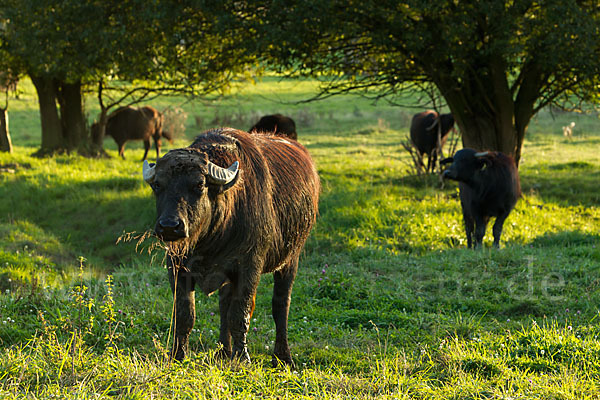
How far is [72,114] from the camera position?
19.0 meters

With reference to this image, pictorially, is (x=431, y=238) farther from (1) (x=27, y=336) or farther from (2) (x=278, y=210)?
(1) (x=27, y=336)

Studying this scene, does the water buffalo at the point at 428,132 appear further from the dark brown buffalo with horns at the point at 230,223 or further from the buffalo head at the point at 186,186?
the buffalo head at the point at 186,186

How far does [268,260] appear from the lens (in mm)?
5270

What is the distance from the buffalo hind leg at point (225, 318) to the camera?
5090 millimetres

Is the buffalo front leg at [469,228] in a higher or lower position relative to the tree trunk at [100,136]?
lower

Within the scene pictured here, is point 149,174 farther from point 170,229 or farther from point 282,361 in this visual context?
point 282,361

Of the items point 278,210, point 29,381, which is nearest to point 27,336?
point 29,381

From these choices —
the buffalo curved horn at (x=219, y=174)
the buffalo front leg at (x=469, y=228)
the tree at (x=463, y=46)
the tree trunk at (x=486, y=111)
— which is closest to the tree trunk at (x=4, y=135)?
the tree at (x=463, y=46)

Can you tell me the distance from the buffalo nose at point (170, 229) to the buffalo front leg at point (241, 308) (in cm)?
93

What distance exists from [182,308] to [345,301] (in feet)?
8.84

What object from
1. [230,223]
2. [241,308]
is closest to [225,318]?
[241,308]

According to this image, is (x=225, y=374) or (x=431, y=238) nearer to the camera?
(x=225, y=374)

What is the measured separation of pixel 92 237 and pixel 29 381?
8.12 meters

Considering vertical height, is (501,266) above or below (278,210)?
below
